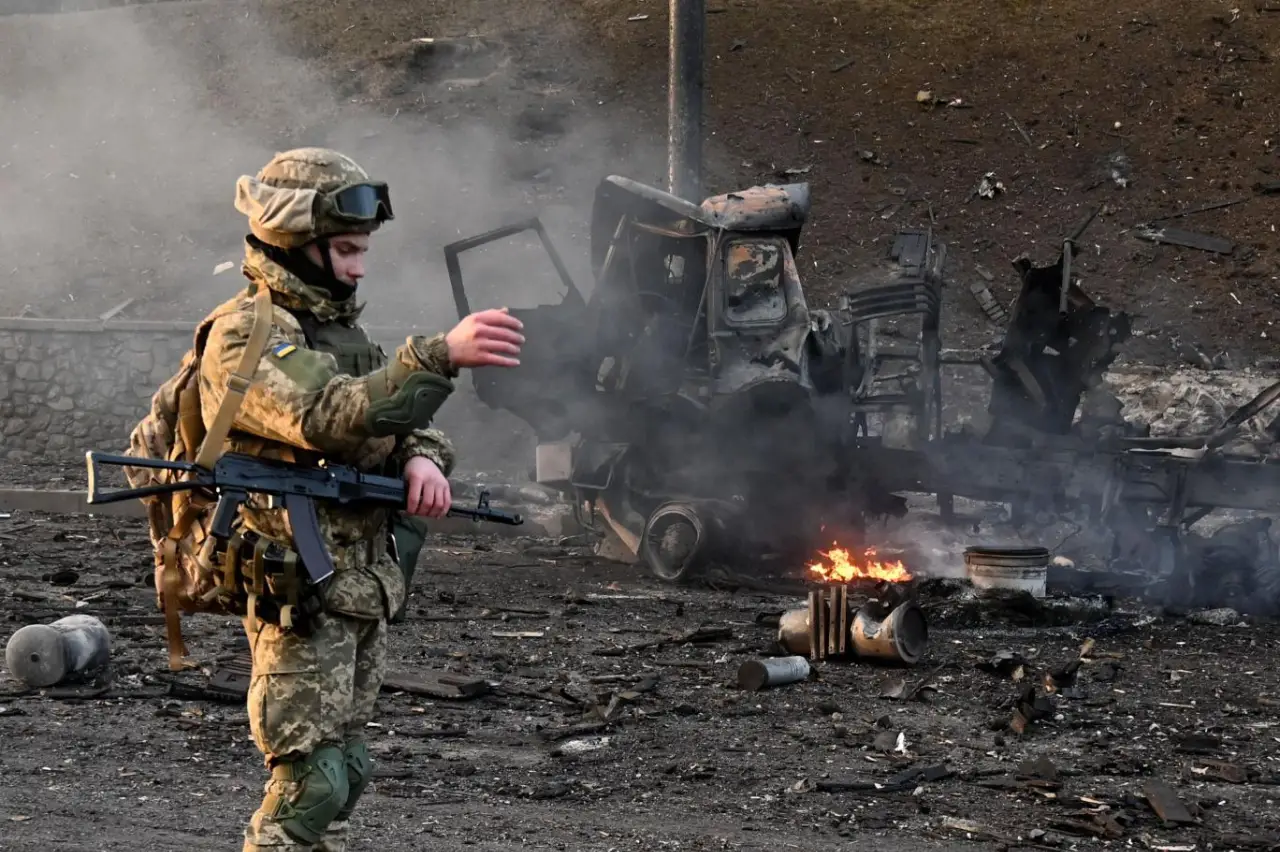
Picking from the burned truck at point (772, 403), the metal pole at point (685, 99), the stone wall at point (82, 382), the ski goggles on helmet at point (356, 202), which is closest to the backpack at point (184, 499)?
the ski goggles on helmet at point (356, 202)

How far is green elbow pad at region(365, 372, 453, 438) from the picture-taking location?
3652 mm

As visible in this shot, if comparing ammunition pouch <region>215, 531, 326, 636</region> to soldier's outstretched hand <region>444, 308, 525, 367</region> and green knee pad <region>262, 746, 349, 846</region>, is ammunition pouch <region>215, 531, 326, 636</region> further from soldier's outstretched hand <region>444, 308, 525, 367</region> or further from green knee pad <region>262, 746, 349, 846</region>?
soldier's outstretched hand <region>444, 308, 525, 367</region>

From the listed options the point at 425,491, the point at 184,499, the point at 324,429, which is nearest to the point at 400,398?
the point at 324,429

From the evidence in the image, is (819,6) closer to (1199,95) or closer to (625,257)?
(1199,95)

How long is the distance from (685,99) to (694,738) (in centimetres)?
1013

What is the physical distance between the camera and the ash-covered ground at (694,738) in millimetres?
5602

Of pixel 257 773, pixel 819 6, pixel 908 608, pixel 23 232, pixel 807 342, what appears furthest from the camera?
pixel 819 6

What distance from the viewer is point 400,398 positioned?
3.65 meters

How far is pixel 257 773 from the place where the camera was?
6.25m

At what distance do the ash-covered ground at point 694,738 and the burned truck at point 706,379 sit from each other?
51.1 inches

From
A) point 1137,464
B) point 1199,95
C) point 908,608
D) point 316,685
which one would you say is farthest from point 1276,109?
point 316,685

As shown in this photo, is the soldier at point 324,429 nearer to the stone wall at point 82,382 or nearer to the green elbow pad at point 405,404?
the green elbow pad at point 405,404

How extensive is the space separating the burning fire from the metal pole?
549cm

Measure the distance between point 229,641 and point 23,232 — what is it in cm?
1383
